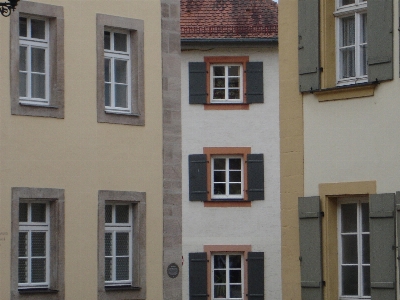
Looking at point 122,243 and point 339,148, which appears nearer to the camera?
point 339,148

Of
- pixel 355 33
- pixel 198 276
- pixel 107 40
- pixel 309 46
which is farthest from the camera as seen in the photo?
pixel 198 276

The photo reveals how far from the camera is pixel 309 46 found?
51.3 feet

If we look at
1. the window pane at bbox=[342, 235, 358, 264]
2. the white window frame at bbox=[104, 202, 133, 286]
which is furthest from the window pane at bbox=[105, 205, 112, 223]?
the window pane at bbox=[342, 235, 358, 264]

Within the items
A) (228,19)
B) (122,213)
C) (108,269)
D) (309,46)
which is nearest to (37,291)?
(108,269)

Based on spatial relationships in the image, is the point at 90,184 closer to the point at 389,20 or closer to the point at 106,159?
the point at 106,159

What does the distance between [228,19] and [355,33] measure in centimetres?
1606

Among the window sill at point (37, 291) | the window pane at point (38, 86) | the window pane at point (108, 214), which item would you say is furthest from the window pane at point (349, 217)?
the window pane at point (38, 86)

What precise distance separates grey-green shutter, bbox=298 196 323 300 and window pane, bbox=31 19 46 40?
561cm

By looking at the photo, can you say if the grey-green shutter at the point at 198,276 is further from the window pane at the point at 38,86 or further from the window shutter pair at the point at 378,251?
the window shutter pair at the point at 378,251

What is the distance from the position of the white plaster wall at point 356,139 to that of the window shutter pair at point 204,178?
14902 millimetres

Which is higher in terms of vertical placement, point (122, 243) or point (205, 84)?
point (205, 84)

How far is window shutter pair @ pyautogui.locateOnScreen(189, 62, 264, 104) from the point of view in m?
30.6

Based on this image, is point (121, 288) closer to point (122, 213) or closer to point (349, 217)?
point (122, 213)

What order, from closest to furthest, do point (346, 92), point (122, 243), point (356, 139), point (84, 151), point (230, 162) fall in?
point (356, 139) < point (346, 92) < point (84, 151) < point (122, 243) < point (230, 162)
